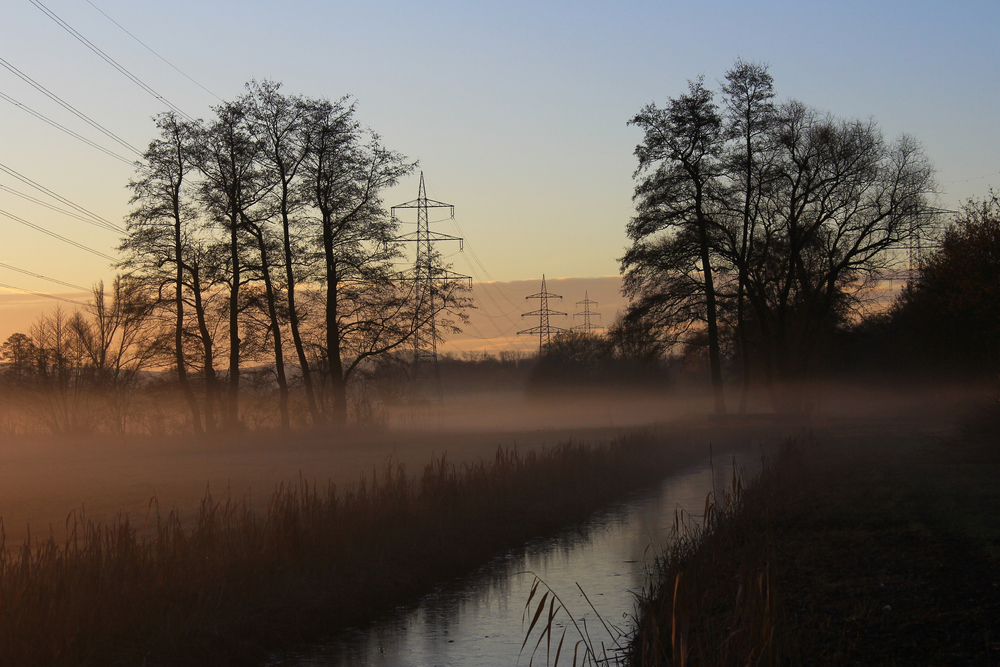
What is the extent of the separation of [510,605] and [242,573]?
145 inches

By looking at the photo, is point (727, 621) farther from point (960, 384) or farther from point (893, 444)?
point (960, 384)

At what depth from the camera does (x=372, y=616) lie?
11023 mm

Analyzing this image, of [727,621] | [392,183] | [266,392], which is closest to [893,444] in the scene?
[727,621]

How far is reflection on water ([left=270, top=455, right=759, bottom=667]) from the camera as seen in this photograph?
30.7ft

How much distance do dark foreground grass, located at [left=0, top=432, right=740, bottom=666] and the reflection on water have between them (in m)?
0.46

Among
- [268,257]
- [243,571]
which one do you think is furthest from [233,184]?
[243,571]

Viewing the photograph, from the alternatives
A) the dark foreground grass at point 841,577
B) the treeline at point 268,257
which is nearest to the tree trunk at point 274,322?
the treeline at point 268,257

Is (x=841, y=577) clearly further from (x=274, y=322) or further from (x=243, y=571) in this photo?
(x=274, y=322)

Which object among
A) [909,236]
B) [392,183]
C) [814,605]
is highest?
[392,183]

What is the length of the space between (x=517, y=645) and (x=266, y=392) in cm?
3344

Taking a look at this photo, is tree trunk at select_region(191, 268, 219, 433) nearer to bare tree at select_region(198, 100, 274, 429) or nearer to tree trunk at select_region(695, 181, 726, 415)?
bare tree at select_region(198, 100, 274, 429)

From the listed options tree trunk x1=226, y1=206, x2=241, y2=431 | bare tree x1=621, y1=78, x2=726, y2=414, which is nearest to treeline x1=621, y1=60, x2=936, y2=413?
bare tree x1=621, y1=78, x2=726, y2=414

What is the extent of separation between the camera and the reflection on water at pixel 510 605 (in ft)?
30.7

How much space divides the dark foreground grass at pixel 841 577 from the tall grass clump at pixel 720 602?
0.02m
